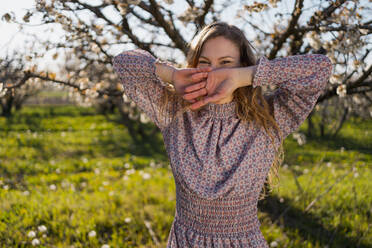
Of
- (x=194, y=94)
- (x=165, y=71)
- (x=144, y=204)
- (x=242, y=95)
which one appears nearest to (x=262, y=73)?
(x=242, y=95)

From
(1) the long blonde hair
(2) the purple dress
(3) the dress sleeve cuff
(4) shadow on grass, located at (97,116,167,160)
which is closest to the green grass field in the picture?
(4) shadow on grass, located at (97,116,167,160)

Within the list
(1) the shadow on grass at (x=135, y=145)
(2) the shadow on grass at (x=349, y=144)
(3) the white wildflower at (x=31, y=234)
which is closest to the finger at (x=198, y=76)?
(3) the white wildflower at (x=31, y=234)

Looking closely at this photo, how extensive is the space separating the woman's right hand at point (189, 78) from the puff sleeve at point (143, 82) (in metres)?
0.10

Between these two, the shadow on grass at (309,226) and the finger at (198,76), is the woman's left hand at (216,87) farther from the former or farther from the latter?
the shadow on grass at (309,226)

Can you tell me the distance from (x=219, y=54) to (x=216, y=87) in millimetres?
188

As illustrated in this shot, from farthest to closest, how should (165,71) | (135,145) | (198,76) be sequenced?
(135,145) < (165,71) < (198,76)

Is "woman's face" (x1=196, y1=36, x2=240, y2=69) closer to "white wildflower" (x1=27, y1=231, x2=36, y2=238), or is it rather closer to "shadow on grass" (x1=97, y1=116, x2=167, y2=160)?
"white wildflower" (x1=27, y1=231, x2=36, y2=238)

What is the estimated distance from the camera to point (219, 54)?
147 centimetres

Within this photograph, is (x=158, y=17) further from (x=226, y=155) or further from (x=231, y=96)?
(x=226, y=155)

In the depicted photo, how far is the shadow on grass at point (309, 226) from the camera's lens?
2908mm

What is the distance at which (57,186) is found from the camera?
179 inches

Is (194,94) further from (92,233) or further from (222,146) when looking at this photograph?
(92,233)

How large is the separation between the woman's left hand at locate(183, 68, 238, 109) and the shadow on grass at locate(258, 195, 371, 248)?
195cm

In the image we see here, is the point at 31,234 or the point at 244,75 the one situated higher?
the point at 244,75
